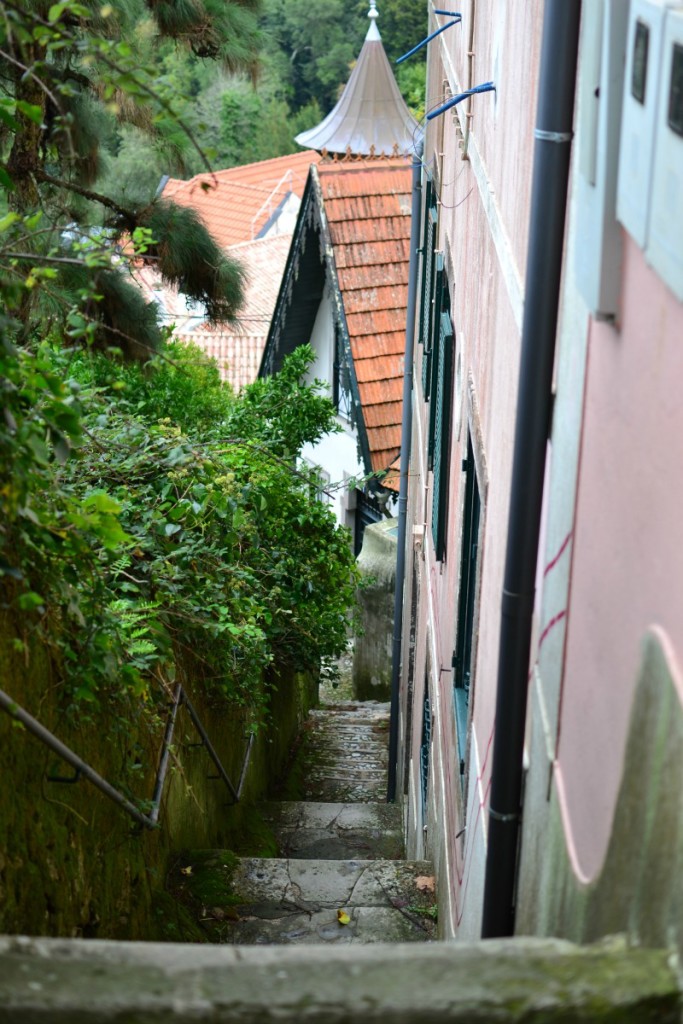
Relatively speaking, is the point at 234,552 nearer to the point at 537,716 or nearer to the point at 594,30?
the point at 537,716

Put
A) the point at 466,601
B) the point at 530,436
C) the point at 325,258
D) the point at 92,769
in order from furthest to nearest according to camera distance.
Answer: the point at 325,258 → the point at 466,601 → the point at 92,769 → the point at 530,436

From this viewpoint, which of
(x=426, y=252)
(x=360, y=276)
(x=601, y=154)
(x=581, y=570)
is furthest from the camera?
(x=360, y=276)

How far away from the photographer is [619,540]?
185cm

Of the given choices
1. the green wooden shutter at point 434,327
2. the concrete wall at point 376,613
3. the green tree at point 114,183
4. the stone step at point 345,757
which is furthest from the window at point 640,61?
the concrete wall at point 376,613

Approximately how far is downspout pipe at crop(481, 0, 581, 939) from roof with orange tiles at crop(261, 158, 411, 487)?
10306 mm

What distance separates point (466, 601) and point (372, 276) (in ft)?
29.9

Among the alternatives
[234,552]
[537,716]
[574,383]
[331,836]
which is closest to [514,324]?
[574,383]

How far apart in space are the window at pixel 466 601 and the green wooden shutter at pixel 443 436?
1163 mm

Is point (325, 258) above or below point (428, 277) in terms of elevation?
above

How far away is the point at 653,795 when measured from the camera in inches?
63.7

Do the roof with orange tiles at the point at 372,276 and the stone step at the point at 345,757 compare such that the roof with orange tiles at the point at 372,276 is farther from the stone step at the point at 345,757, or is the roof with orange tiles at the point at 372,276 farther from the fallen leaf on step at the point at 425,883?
the fallen leaf on step at the point at 425,883

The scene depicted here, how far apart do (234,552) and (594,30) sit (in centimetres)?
459

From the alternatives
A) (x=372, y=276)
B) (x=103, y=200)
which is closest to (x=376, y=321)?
(x=372, y=276)

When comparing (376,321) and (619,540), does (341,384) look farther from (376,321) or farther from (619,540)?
(619,540)
